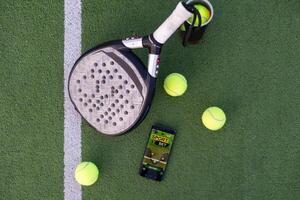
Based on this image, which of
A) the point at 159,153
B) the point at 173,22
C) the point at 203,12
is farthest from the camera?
the point at 159,153

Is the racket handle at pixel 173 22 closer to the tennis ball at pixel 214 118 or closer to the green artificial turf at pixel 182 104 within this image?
the green artificial turf at pixel 182 104

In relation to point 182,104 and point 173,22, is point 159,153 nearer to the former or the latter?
point 182,104

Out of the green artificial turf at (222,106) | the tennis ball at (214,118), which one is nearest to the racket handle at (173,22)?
the green artificial turf at (222,106)

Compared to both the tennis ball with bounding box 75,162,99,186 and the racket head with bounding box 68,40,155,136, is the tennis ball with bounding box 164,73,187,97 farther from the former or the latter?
the tennis ball with bounding box 75,162,99,186

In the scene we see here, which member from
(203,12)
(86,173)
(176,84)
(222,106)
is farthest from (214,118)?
(86,173)

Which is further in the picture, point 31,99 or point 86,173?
point 31,99
